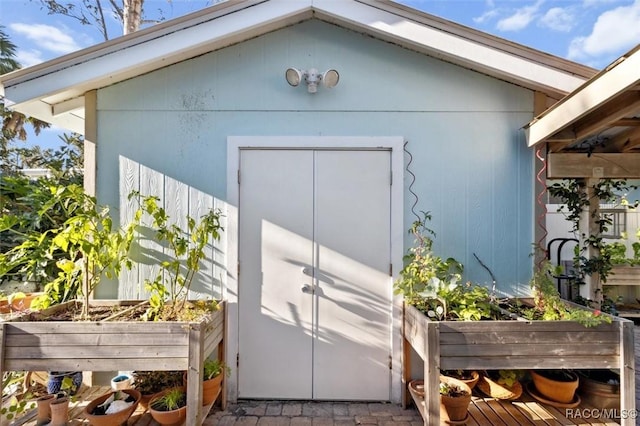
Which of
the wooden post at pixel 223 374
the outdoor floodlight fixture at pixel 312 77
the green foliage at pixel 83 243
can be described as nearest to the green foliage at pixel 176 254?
the green foliage at pixel 83 243

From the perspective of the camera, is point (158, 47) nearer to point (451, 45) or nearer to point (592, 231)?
point (451, 45)

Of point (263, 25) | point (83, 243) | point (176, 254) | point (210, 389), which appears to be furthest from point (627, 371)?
point (83, 243)

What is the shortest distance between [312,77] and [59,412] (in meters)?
3.19

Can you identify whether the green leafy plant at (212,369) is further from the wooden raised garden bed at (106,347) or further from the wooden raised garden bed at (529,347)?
the wooden raised garden bed at (529,347)

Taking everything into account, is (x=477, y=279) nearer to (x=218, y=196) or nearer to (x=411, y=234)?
(x=411, y=234)

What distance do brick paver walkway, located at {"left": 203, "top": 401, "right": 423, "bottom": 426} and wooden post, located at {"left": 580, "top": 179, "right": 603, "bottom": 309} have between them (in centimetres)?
207

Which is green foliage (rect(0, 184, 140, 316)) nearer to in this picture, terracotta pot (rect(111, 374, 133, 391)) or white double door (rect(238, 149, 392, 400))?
terracotta pot (rect(111, 374, 133, 391))

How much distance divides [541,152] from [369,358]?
2.36 m

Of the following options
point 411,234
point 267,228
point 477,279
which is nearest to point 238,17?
point 267,228

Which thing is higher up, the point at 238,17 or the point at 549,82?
the point at 238,17

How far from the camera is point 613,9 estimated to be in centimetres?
372

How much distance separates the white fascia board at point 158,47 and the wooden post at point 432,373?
267cm

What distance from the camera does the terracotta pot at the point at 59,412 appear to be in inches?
86.8

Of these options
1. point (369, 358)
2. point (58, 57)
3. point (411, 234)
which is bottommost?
point (369, 358)
